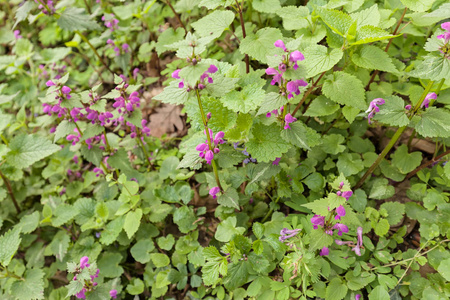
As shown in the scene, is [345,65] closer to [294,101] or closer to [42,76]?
[294,101]

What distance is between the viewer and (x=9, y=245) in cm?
253

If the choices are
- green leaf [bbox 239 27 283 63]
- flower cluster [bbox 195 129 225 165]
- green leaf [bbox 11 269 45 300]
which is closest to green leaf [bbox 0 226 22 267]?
green leaf [bbox 11 269 45 300]

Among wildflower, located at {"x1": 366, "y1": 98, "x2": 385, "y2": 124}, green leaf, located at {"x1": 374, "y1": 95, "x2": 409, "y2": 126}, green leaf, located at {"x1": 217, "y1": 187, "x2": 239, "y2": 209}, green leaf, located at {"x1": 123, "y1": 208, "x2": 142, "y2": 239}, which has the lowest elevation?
green leaf, located at {"x1": 123, "y1": 208, "x2": 142, "y2": 239}

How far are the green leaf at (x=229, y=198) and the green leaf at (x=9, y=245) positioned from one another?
172cm

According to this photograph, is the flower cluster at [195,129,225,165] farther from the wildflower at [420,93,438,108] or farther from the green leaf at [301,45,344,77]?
the wildflower at [420,93,438,108]

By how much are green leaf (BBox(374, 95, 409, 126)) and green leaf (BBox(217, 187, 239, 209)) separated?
115 cm

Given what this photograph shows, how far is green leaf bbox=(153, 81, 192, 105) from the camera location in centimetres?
170

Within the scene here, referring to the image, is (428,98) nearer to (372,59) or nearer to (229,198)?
(372,59)

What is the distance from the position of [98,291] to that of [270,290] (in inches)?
55.7

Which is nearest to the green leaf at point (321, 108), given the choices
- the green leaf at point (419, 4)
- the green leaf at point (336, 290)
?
the green leaf at point (419, 4)

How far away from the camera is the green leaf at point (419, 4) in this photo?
213 cm

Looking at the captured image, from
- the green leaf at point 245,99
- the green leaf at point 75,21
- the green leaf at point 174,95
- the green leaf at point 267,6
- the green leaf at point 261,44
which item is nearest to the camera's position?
the green leaf at point 174,95

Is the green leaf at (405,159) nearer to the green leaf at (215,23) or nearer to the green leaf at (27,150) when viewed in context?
the green leaf at (215,23)

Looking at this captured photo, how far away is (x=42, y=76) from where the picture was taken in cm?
404
